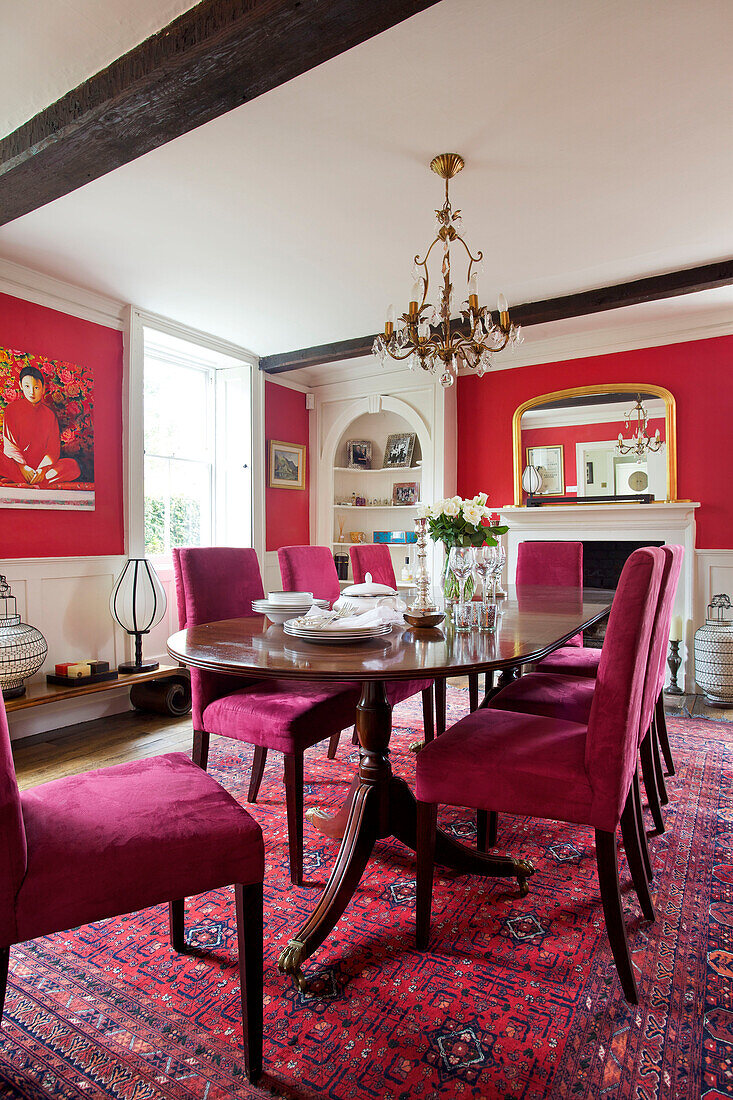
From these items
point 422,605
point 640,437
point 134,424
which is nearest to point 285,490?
point 134,424

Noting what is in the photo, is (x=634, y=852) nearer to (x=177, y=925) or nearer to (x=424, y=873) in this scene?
(x=424, y=873)

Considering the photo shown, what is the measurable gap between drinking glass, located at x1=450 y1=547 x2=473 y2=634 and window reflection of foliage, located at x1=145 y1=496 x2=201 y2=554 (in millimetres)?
3046

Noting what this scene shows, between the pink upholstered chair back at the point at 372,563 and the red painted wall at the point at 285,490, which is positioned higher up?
the red painted wall at the point at 285,490

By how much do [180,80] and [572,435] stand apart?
3.72 meters

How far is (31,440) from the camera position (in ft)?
11.3

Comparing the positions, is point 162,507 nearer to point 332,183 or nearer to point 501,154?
point 332,183

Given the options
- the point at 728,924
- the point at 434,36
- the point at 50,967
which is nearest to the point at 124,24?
the point at 434,36

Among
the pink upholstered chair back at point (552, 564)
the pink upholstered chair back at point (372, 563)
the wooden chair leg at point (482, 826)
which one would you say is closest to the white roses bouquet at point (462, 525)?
the wooden chair leg at point (482, 826)

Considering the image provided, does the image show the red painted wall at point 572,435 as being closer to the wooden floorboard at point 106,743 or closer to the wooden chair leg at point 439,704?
the wooden floorboard at point 106,743

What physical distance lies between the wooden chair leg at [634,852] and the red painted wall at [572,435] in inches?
134

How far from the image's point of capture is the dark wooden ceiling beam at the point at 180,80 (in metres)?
1.54

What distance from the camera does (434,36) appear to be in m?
1.85

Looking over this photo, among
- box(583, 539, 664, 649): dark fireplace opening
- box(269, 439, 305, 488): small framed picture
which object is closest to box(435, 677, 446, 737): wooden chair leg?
box(583, 539, 664, 649): dark fireplace opening

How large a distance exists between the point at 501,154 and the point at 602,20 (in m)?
0.66
